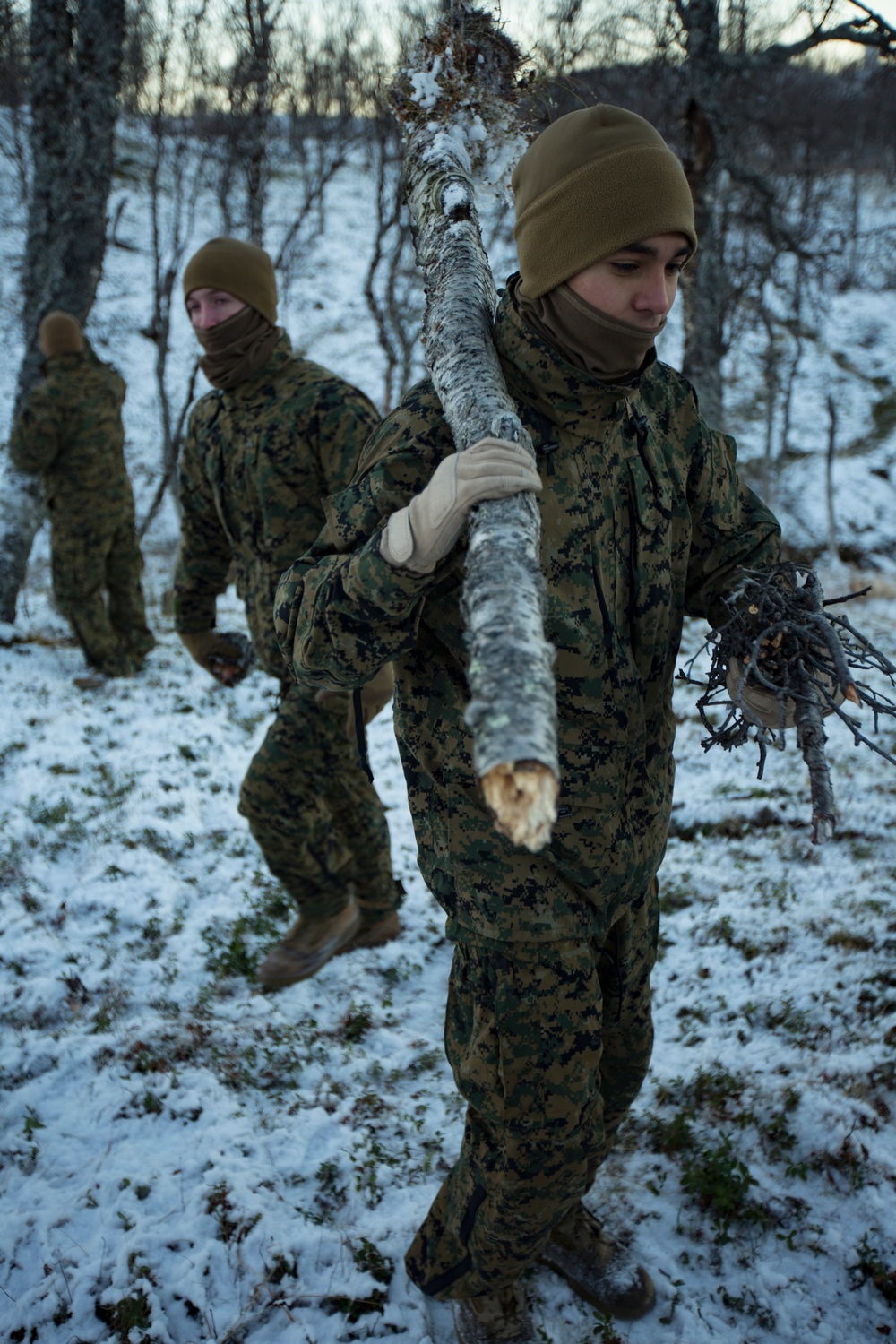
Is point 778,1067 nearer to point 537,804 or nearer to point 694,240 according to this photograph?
point 537,804

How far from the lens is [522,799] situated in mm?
1078

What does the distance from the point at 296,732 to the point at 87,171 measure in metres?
7.84

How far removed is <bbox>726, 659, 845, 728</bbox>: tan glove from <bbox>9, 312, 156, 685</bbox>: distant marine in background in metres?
6.55

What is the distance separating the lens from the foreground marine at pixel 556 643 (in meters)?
1.73

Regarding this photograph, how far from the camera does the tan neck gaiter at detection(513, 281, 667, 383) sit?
1728mm

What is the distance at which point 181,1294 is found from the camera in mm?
2256

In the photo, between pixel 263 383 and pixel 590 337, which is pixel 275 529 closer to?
pixel 263 383

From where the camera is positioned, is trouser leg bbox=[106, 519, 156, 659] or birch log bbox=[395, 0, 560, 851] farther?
trouser leg bbox=[106, 519, 156, 659]

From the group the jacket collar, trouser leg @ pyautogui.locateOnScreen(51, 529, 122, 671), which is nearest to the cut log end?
the jacket collar

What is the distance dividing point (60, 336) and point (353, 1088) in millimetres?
6632

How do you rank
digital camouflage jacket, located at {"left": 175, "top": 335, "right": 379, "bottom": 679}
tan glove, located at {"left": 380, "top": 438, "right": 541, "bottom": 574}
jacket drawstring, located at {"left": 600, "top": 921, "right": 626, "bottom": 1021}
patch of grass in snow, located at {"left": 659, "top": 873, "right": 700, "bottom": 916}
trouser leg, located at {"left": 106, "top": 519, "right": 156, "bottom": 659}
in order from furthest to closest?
trouser leg, located at {"left": 106, "top": 519, "right": 156, "bottom": 659}
patch of grass in snow, located at {"left": 659, "top": 873, "right": 700, "bottom": 916}
digital camouflage jacket, located at {"left": 175, "top": 335, "right": 379, "bottom": 679}
jacket drawstring, located at {"left": 600, "top": 921, "right": 626, "bottom": 1021}
tan glove, located at {"left": 380, "top": 438, "right": 541, "bottom": 574}

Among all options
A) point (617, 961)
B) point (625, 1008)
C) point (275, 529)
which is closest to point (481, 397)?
point (617, 961)

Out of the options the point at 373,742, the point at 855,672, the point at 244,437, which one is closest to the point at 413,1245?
the point at 244,437

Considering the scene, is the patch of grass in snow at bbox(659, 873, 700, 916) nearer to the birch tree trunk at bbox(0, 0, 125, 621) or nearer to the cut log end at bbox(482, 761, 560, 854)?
the cut log end at bbox(482, 761, 560, 854)
